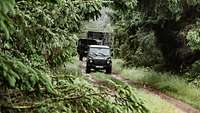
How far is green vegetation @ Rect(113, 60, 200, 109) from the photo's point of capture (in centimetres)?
2155

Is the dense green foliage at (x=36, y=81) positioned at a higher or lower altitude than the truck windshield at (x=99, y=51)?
higher

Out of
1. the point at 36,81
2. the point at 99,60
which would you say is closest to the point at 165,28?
the point at 99,60

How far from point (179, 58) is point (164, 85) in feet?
14.3

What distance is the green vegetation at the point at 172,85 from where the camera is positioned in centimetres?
2155

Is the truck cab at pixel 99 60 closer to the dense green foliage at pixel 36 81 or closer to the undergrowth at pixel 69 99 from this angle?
the dense green foliage at pixel 36 81

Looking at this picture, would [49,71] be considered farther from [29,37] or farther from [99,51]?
[99,51]

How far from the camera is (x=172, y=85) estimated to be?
24688mm

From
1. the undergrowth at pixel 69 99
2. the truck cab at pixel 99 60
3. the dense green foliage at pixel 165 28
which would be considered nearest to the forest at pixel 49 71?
the undergrowth at pixel 69 99

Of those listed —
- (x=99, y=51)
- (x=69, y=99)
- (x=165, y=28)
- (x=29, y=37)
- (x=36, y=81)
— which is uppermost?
(x=29, y=37)

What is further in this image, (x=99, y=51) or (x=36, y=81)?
(x=99, y=51)

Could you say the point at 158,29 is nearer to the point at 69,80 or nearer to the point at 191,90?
the point at 191,90

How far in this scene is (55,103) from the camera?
5211 mm

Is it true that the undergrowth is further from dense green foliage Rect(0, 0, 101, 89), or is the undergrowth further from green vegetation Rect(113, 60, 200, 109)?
green vegetation Rect(113, 60, 200, 109)

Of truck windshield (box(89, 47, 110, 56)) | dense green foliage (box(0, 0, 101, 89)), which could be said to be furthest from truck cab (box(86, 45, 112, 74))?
dense green foliage (box(0, 0, 101, 89))
